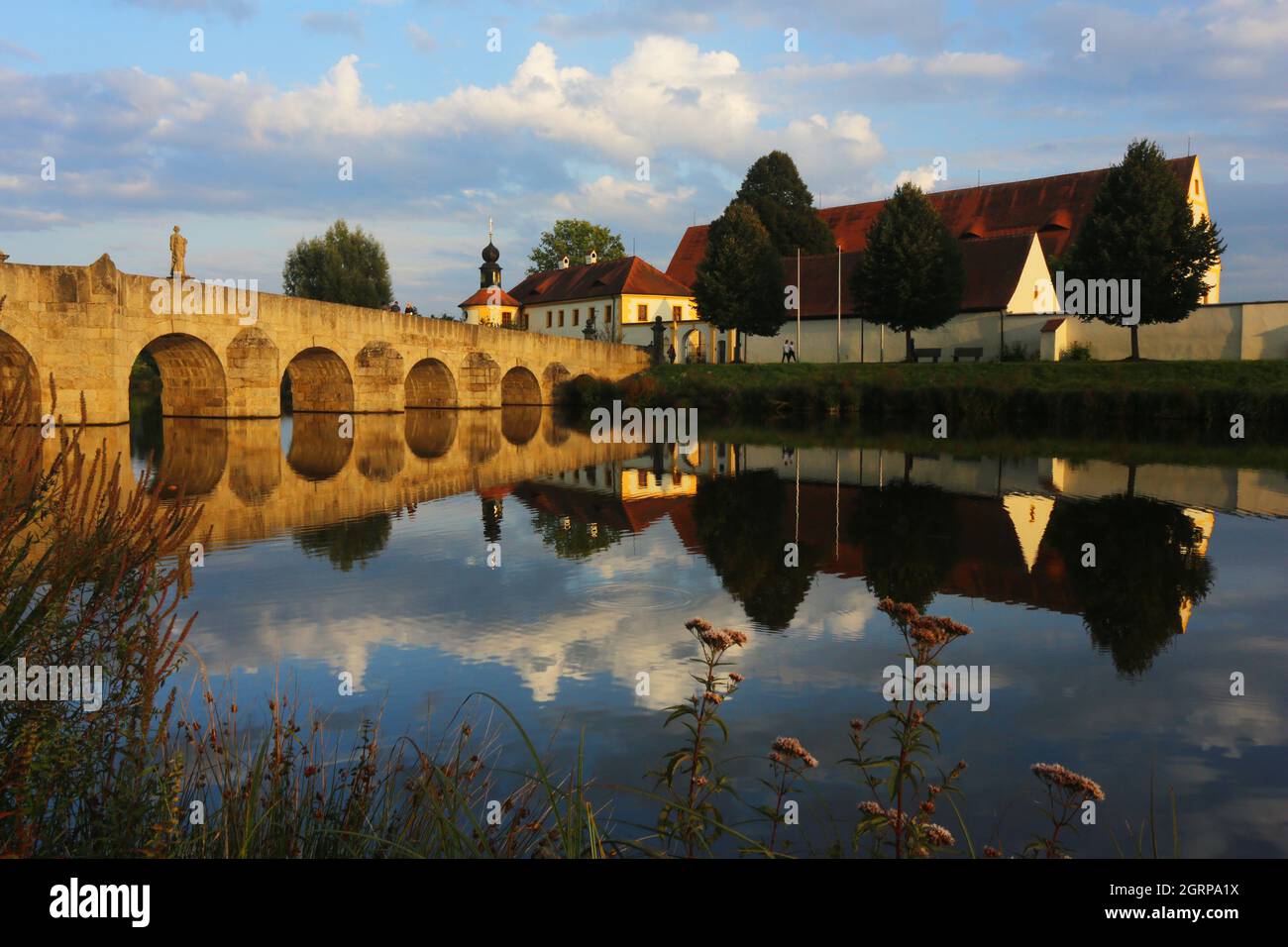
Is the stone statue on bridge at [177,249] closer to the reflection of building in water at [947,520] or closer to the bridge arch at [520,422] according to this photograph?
the bridge arch at [520,422]

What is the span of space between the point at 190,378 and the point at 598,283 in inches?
1720

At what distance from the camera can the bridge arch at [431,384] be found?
48.0 metres

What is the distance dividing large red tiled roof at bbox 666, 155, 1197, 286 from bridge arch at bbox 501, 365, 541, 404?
15.1 metres

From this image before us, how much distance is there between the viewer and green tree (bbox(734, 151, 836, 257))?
211ft

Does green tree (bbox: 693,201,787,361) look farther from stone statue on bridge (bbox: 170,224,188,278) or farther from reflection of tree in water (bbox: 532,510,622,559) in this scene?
reflection of tree in water (bbox: 532,510,622,559)

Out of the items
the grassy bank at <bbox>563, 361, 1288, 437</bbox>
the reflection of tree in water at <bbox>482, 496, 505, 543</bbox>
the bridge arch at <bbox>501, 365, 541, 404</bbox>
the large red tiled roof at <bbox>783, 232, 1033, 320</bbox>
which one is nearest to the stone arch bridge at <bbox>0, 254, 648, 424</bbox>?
the bridge arch at <bbox>501, 365, 541, 404</bbox>

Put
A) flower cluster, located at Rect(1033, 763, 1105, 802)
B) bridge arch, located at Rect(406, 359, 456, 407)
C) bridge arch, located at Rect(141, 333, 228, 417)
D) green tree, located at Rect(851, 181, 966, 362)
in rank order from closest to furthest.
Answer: flower cluster, located at Rect(1033, 763, 1105, 802) < bridge arch, located at Rect(141, 333, 228, 417) < green tree, located at Rect(851, 181, 966, 362) < bridge arch, located at Rect(406, 359, 456, 407)

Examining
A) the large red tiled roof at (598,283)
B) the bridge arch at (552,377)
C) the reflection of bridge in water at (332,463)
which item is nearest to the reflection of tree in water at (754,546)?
the reflection of bridge in water at (332,463)

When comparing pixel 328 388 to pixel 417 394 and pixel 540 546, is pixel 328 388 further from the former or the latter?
pixel 540 546

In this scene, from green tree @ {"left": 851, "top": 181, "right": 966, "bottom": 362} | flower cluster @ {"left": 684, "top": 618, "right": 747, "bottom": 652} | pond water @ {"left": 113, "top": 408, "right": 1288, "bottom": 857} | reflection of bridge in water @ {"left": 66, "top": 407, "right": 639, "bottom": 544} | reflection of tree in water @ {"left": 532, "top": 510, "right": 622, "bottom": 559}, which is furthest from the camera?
green tree @ {"left": 851, "top": 181, "right": 966, "bottom": 362}

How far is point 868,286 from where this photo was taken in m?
48.6

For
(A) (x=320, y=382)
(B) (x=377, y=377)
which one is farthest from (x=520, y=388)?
(A) (x=320, y=382)

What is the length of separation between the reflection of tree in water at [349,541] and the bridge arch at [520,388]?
38.1m

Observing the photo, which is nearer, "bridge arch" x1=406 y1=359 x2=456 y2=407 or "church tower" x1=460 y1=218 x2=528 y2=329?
"bridge arch" x1=406 y1=359 x2=456 y2=407
